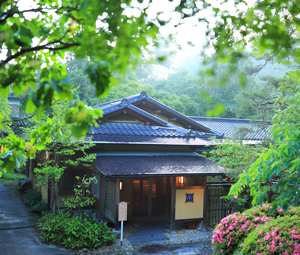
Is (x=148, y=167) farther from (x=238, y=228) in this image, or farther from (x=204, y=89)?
(x=204, y=89)

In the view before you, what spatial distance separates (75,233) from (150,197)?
4.23 meters

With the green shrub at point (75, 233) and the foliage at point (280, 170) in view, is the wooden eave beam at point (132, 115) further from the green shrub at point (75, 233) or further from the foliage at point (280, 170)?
the foliage at point (280, 170)

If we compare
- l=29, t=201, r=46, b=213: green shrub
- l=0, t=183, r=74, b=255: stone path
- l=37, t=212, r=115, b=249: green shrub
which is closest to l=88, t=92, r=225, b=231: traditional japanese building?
l=37, t=212, r=115, b=249: green shrub

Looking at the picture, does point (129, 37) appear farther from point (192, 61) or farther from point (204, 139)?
→ point (192, 61)

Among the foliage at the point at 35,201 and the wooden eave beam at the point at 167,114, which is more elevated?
the wooden eave beam at the point at 167,114

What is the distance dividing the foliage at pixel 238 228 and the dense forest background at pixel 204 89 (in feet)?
10.4

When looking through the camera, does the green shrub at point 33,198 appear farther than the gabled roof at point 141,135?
Yes

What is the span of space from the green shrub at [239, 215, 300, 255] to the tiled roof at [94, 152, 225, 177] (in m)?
4.25

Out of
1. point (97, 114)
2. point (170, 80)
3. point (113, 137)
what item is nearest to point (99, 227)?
point (113, 137)

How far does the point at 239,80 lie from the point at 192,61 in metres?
53.7

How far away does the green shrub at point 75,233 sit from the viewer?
8.66 meters

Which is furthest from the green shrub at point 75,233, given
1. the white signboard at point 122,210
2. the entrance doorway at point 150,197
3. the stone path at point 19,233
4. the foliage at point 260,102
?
the foliage at point 260,102

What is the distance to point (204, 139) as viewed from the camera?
1334 centimetres

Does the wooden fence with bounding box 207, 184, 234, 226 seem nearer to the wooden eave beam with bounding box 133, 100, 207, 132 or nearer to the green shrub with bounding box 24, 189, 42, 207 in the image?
the wooden eave beam with bounding box 133, 100, 207, 132
